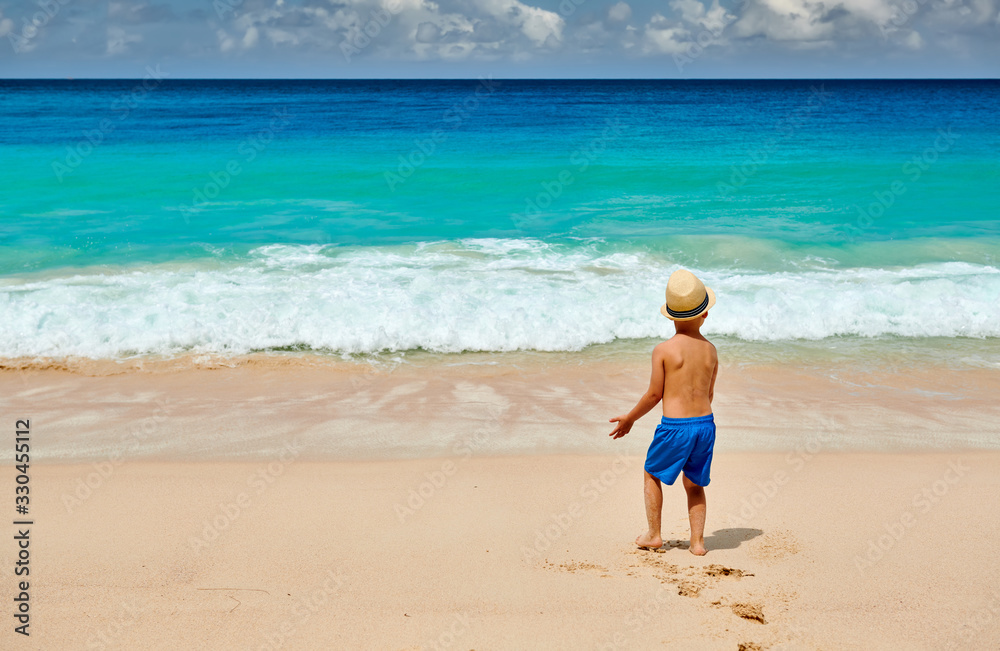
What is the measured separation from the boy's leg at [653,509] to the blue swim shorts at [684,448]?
0.08 metres

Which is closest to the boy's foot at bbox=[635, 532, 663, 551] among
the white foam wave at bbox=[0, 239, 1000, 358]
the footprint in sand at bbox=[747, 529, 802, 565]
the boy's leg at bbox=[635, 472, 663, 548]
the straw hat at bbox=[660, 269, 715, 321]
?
the boy's leg at bbox=[635, 472, 663, 548]

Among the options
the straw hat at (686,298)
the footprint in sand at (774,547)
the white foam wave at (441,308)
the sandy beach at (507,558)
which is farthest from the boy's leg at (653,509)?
the white foam wave at (441,308)

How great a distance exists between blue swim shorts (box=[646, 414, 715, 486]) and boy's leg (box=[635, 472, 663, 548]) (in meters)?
0.08

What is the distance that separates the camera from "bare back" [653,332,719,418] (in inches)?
131

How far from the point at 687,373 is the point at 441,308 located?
505cm

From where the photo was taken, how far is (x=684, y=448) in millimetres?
3328

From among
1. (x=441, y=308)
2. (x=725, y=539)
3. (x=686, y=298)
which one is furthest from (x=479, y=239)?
(x=686, y=298)

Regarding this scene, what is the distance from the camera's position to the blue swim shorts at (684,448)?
3324 millimetres

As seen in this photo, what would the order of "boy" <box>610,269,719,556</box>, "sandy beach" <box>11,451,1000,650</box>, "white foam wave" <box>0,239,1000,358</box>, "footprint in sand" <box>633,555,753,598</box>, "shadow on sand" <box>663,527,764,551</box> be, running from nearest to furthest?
1. "sandy beach" <box>11,451,1000,650</box>
2. "footprint in sand" <box>633,555,753,598</box>
3. "boy" <box>610,269,719,556</box>
4. "shadow on sand" <box>663,527,764,551</box>
5. "white foam wave" <box>0,239,1000,358</box>

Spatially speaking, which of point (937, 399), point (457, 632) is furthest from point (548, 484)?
point (937, 399)

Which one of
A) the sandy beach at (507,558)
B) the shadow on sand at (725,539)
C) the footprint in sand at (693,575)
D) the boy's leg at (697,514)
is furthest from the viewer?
the shadow on sand at (725,539)

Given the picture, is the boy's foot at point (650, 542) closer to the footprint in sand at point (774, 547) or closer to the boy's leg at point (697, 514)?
the boy's leg at point (697, 514)

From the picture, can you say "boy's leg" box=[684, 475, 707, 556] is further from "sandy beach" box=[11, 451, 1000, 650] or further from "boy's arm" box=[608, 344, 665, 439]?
"boy's arm" box=[608, 344, 665, 439]

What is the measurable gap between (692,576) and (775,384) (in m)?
3.60
